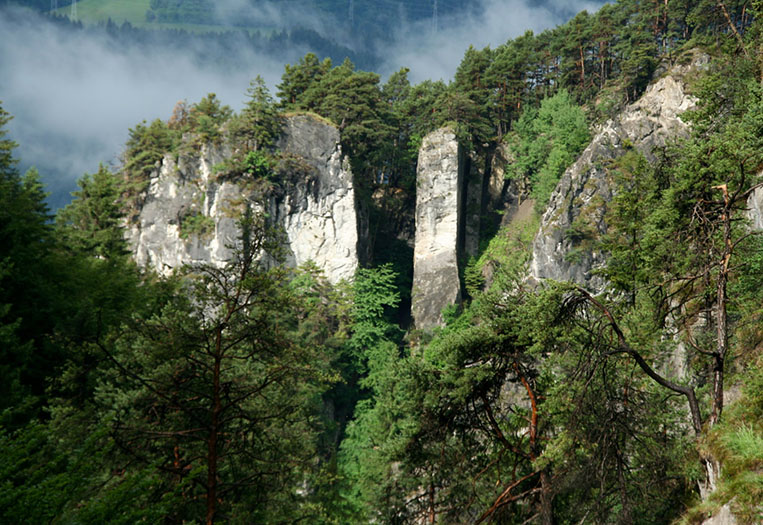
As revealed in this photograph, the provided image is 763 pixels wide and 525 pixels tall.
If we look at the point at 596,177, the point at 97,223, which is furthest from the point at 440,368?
the point at 596,177

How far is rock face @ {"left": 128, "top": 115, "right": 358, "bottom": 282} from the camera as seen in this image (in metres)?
32.5

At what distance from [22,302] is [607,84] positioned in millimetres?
34455

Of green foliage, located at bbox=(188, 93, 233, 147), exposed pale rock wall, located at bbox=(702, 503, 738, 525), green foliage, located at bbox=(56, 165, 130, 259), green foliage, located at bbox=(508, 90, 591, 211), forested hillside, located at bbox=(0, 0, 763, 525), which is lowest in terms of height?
exposed pale rock wall, located at bbox=(702, 503, 738, 525)

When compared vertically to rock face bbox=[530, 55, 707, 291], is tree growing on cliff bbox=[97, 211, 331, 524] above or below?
below

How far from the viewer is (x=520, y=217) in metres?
35.7

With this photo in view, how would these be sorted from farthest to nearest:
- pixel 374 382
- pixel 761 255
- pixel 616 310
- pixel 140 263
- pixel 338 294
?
pixel 140 263
pixel 338 294
pixel 374 382
pixel 616 310
pixel 761 255

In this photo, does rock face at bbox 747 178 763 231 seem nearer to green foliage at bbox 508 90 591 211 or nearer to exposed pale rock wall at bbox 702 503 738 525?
exposed pale rock wall at bbox 702 503 738 525

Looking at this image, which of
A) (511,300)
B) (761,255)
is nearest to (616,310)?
(511,300)

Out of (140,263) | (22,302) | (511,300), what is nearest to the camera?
(511,300)

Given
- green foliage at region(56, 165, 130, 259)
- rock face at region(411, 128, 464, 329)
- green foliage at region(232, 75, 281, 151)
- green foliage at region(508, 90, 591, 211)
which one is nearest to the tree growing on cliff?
green foliage at region(56, 165, 130, 259)

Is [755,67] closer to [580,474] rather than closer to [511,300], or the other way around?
[511,300]

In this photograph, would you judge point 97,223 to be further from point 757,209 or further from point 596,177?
point 757,209

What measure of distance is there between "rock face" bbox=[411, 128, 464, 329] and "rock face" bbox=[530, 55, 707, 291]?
19.5ft

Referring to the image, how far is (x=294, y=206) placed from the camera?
3322 cm
